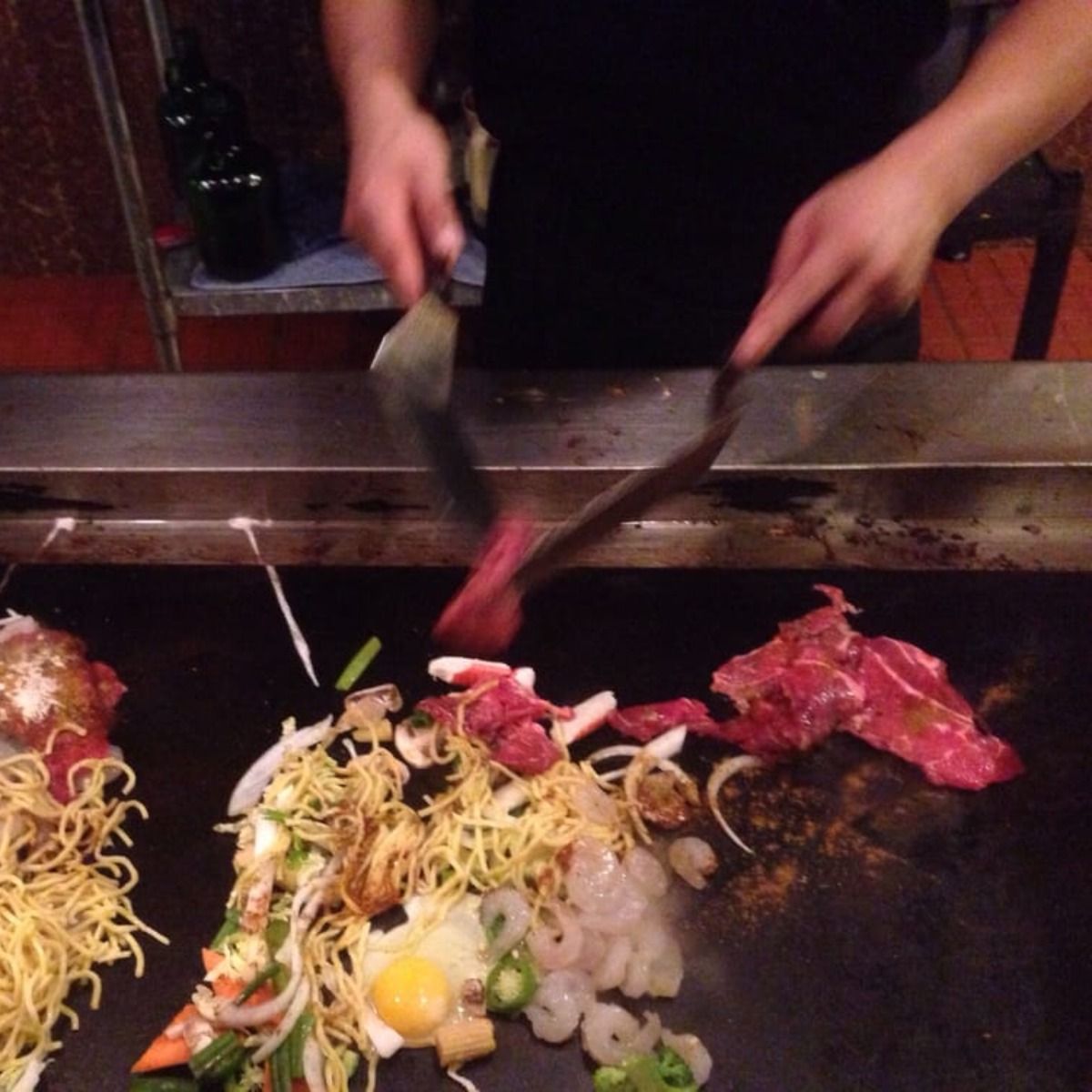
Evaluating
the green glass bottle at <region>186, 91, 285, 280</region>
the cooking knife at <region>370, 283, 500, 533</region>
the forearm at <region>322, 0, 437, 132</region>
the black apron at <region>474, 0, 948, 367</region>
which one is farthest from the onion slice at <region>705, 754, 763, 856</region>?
the green glass bottle at <region>186, 91, 285, 280</region>

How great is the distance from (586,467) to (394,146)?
581 millimetres

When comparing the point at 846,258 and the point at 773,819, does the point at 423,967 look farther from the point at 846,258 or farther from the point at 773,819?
the point at 846,258

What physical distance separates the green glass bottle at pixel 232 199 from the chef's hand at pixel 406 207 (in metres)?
1.39

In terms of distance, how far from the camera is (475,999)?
1.63m

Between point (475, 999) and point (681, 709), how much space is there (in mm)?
539

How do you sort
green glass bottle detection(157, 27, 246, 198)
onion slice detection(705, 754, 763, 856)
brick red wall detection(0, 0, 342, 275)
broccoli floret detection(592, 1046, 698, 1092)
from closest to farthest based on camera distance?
broccoli floret detection(592, 1046, 698, 1092), onion slice detection(705, 754, 763, 856), green glass bottle detection(157, 27, 246, 198), brick red wall detection(0, 0, 342, 275)

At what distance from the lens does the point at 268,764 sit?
6.09ft

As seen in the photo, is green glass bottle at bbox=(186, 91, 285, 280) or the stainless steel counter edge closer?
the stainless steel counter edge

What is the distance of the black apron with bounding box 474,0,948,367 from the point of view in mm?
1928

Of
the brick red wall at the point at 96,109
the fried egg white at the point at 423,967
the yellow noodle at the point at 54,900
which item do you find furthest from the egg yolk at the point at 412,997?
the brick red wall at the point at 96,109

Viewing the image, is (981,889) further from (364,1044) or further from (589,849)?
(364,1044)

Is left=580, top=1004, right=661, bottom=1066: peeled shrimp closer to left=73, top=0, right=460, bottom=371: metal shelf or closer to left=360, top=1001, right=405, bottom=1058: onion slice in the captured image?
left=360, top=1001, right=405, bottom=1058: onion slice

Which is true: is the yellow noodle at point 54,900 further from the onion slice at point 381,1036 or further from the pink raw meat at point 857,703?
the pink raw meat at point 857,703

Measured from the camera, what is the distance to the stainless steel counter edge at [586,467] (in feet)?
6.52
